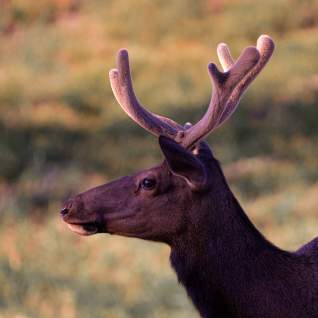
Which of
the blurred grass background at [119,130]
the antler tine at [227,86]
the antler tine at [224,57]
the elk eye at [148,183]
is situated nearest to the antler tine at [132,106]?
the antler tine at [227,86]

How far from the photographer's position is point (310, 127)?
60.3 feet

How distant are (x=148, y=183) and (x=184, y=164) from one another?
0.98ft

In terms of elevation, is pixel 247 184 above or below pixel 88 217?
below

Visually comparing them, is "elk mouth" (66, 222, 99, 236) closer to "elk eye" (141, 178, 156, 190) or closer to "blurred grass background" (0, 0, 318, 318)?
"elk eye" (141, 178, 156, 190)

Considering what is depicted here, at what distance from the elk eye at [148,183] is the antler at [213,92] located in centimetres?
22

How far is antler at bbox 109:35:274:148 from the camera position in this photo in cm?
558

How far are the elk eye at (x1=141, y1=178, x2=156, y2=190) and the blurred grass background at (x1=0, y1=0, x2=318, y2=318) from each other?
4399mm

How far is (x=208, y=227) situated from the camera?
5.50 metres

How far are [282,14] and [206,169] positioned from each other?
16.6 metres

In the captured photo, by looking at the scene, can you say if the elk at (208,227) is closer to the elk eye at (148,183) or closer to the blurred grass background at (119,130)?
the elk eye at (148,183)

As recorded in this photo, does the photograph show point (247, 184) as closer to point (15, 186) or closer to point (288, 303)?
point (15, 186)

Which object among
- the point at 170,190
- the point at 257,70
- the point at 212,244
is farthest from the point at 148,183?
the point at 257,70

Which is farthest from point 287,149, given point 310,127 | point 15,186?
point 15,186

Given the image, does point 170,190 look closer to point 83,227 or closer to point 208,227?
point 208,227
